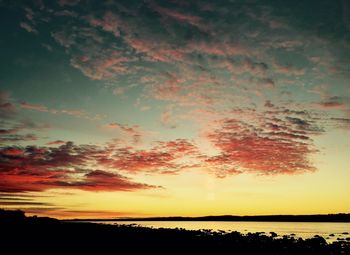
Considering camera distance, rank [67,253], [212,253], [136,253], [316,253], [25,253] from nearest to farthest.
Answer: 1. [25,253]
2. [67,253]
3. [136,253]
4. [212,253]
5. [316,253]

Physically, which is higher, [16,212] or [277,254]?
[16,212]

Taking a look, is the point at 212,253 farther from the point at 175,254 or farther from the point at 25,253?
the point at 25,253

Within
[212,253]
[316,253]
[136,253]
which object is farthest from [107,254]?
[316,253]

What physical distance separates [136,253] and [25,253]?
8578mm

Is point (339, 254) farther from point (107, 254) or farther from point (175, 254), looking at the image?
point (107, 254)

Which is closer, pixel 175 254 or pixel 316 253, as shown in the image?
pixel 175 254

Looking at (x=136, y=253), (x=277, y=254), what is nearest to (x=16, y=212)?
(x=136, y=253)

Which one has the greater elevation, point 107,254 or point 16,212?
point 16,212

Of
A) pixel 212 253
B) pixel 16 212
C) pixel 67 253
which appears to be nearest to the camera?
pixel 67 253

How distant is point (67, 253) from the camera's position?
2297 cm

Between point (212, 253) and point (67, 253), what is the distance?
12.7m

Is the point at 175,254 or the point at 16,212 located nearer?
the point at 175,254

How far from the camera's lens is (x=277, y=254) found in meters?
29.9

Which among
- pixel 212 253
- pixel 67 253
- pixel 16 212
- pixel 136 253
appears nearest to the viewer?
pixel 67 253
